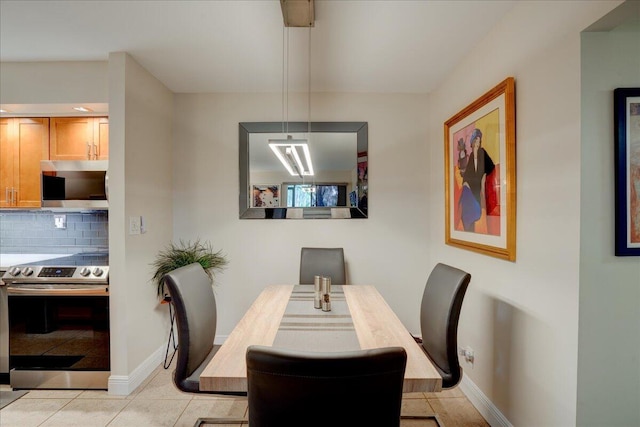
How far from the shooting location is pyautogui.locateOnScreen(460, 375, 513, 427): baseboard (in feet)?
6.19

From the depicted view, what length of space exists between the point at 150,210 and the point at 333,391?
2.42m

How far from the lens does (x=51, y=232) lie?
288 centimetres

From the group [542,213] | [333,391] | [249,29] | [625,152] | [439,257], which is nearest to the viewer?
[333,391]

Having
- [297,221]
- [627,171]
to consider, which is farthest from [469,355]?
[297,221]

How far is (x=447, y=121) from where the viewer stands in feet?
8.74

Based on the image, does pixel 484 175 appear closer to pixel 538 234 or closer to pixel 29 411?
pixel 538 234

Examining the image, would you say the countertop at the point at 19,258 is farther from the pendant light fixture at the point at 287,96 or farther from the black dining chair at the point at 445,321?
the black dining chair at the point at 445,321

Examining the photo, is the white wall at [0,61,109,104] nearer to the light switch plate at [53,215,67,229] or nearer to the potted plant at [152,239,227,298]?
the light switch plate at [53,215,67,229]

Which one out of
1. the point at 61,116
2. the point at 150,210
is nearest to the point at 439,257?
the point at 150,210

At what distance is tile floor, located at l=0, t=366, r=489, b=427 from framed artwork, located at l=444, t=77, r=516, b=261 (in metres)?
1.11

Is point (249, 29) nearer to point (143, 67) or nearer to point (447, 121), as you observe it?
point (143, 67)

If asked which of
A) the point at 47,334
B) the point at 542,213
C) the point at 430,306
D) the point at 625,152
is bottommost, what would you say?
the point at 47,334

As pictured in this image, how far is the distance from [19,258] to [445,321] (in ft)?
11.4

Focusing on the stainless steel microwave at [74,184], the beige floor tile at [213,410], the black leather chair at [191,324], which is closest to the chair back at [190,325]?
the black leather chair at [191,324]
